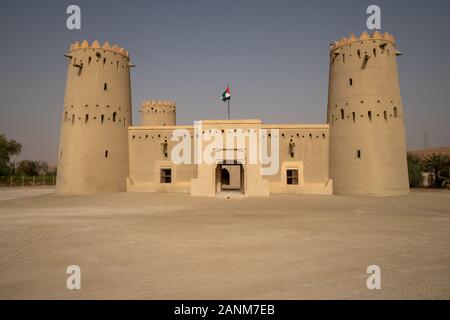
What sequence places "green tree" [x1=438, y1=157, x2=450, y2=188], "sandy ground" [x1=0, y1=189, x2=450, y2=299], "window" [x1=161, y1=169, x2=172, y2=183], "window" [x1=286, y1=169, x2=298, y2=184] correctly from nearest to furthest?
1. "sandy ground" [x1=0, y1=189, x2=450, y2=299]
2. "window" [x1=286, y1=169, x2=298, y2=184]
3. "window" [x1=161, y1=169, x2=172, y2=183]
4. "green tree" [x1=438, y1=157, x2=450, y2=188]

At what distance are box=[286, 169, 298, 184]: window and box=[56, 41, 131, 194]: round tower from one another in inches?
539

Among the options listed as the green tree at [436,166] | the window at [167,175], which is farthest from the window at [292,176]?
the green tree at [436,166]

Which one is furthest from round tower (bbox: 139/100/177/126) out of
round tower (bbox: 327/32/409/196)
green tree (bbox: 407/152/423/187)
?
green tree (bbox: 407/152/423/187)

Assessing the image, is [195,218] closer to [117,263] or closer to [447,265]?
[117,263]

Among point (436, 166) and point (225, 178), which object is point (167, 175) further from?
point (436, 166)

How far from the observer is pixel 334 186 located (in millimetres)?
23797

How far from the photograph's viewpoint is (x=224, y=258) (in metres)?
6.27

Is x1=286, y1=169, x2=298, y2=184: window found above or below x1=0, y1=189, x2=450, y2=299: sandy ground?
above

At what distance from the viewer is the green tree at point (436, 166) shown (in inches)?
1337

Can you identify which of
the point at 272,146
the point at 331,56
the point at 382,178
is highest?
the point at 331,56

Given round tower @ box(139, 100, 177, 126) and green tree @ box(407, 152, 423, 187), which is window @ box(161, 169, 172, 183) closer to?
round tower @ box(139, 100, 177, 126)

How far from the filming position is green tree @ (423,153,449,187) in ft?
111
